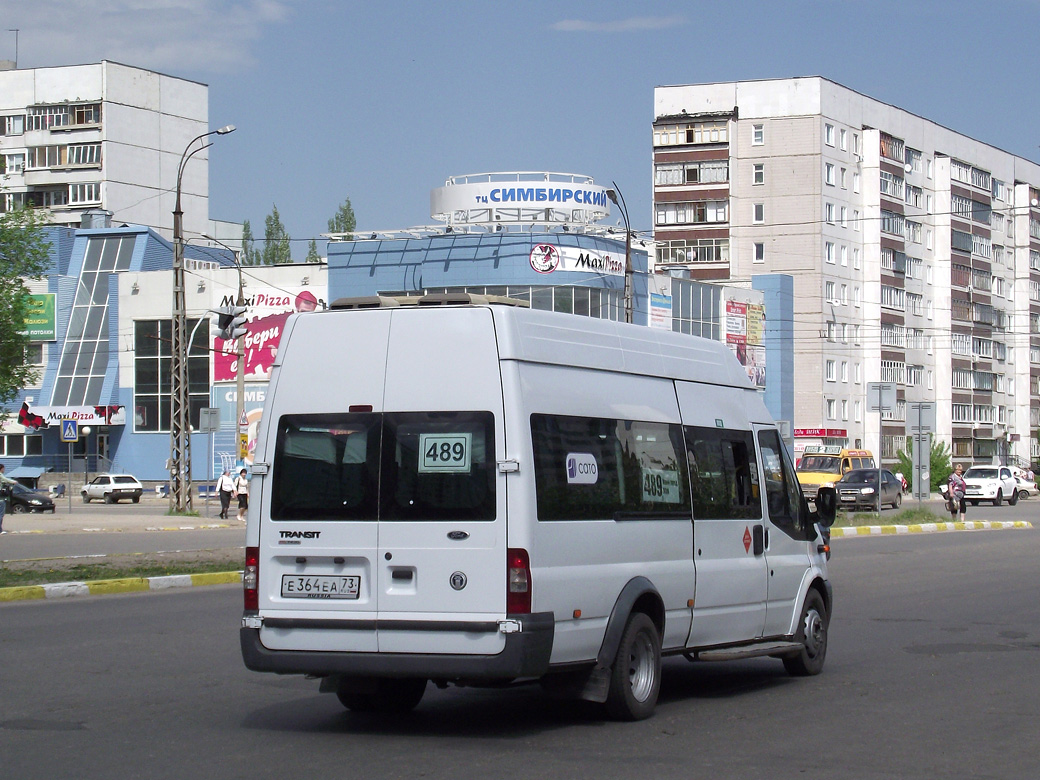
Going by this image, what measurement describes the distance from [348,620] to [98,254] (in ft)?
224

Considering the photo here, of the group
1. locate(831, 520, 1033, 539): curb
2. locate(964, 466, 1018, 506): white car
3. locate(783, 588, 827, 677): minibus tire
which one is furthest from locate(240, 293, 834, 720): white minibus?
locate(964, 466, 1018, 506): white car

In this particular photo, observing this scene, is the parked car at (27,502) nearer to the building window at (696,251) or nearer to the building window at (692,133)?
the building window at (696,251)

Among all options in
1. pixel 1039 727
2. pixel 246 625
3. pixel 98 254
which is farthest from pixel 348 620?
pixel 98 254

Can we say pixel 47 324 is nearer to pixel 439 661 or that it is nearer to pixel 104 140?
pixel 104 140

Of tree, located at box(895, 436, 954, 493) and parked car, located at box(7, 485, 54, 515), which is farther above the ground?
tree, located at box(895, 436, 954, 493)

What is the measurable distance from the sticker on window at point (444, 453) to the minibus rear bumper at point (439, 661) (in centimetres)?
89

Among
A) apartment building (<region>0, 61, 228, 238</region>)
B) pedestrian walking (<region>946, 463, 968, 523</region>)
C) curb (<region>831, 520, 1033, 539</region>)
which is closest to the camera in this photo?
curb (<region>831, 520, 1033, 539</region>)

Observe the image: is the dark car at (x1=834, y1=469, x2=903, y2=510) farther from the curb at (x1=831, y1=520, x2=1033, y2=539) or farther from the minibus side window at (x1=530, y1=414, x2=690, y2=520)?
the minibus side window at (x1=530, y1=414, x2=690, y2=520)

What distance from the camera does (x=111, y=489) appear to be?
2425 inches

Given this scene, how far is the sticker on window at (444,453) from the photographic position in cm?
774

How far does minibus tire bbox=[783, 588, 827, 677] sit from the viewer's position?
1045 centimetres

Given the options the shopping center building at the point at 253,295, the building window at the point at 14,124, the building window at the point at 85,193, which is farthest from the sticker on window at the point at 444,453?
the building window at the point at 14,124

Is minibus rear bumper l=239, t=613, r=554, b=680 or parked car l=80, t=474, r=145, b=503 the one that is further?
parked car l=80, t=474, r=145, b=503

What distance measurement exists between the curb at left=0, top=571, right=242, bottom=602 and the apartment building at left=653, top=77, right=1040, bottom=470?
2427 inches
